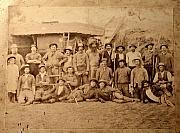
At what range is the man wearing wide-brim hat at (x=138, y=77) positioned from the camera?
1920mm

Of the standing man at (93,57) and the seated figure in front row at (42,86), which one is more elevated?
the standing man at (93,57)

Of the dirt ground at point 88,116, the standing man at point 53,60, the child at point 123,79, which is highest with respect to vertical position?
the standing man at point 53,60

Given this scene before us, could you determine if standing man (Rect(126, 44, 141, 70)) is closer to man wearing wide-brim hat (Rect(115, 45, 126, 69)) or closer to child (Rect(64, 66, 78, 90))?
man wearing wide-brim hat (Rect(115, 45, 126, 69))

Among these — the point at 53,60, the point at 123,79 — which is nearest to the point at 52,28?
the point at 53,60

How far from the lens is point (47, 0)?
2.03 meters

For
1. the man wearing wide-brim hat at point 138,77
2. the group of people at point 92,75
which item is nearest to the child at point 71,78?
the group of people at point 92,75

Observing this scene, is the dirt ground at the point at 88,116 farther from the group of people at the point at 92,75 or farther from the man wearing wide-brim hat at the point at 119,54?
the man wearing wide-brim hat at the point at 119,54

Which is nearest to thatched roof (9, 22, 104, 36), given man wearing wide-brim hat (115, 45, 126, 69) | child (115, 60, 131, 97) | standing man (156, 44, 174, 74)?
man wearing wide-brim hat (115, 45, 126, 69)

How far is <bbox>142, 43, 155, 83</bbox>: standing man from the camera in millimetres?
1932

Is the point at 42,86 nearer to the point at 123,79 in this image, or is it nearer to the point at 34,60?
the point at 34,60

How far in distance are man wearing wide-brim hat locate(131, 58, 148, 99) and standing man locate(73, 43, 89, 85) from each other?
0.27 metres

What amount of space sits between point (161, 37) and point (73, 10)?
54cm

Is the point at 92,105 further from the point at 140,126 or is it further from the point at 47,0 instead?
the point at 47,0

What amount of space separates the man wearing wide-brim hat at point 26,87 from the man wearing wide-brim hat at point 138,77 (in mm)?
576
